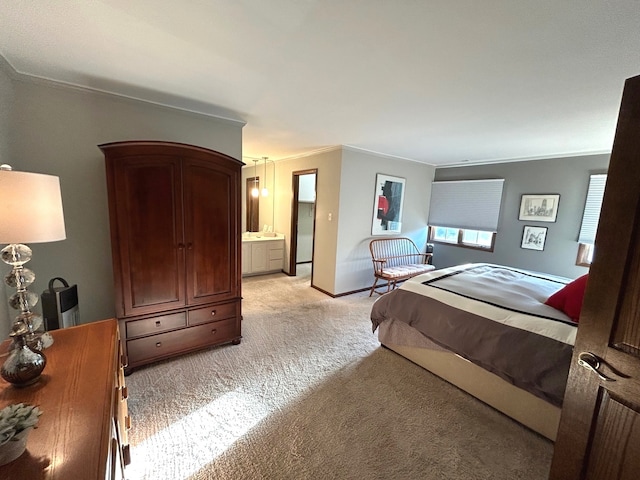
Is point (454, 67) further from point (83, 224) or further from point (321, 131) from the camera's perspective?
point (83, 224)

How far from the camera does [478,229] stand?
15.4 ft

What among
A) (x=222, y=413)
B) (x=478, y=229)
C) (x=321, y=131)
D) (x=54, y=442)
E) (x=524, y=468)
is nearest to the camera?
(x=54, y=442)

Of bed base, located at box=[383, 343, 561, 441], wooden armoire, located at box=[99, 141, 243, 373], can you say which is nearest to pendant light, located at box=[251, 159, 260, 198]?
wooden armoire, located at box=[99, 141, 243, 373]

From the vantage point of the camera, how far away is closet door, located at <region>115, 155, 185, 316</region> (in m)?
1.99

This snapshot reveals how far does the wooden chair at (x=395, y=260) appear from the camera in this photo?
4.21 meters

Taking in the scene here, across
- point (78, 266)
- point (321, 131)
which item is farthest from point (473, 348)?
point (78, 266)

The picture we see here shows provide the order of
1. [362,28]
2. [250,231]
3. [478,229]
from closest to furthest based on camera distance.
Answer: [362,28] → [478,229] → [250,231]

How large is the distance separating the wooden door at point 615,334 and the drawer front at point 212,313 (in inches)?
96.9

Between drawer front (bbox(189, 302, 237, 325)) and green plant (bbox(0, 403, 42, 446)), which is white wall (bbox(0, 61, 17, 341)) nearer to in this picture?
drawer front (bbox(189, 302, 237, 325))

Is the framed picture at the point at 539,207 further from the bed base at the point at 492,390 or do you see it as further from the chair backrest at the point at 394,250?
the bed base at the point at 492,390

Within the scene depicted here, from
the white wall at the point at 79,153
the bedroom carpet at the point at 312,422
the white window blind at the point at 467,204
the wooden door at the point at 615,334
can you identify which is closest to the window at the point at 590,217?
the white window blind at the point at 467,204

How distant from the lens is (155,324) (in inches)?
88.2

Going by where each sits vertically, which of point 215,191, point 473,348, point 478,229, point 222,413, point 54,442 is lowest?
point 222,413

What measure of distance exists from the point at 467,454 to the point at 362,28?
8.20 feet
